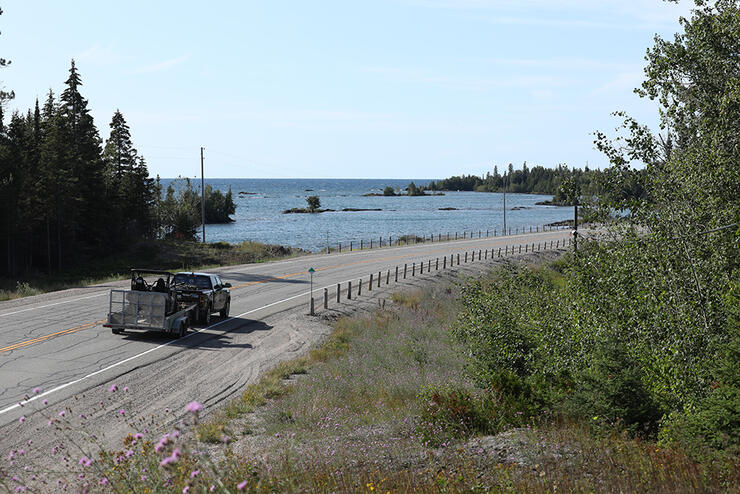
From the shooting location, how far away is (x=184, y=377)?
15.5 metres

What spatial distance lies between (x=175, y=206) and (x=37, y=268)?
36.7 m

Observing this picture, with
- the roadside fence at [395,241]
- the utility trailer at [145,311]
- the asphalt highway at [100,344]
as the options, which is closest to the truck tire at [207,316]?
the asphalt highway at [100,344]

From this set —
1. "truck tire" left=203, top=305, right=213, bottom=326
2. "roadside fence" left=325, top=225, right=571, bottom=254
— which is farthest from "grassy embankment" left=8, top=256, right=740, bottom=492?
"roadside fence" left=325, top=225, right=571, bottom=254

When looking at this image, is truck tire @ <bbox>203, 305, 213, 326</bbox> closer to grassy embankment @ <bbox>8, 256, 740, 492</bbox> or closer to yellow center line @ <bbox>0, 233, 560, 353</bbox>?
yellow center line @ <bbox>0, 233, 560, 353</bbox>

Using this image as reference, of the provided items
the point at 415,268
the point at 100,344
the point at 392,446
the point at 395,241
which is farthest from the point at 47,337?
the point at 395,241

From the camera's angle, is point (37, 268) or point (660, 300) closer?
point (660, 300)

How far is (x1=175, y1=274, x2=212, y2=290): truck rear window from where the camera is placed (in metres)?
22.9

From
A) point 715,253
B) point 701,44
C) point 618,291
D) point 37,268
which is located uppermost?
point 701,44

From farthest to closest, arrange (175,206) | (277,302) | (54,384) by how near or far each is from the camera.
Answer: (175,206) < (277,302) < (54,384)

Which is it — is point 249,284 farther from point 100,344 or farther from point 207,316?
point 100,344

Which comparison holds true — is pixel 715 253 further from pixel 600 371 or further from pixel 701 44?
pixel 701 44

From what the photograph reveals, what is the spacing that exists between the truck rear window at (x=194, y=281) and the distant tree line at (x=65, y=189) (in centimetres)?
3351

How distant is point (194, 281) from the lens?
2306 centimetres

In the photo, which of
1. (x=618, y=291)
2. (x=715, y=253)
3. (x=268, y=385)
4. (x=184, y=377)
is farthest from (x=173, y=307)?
(x=715, y=253)
